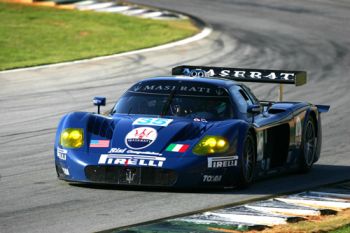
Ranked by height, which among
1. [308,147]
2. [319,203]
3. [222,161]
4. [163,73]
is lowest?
[163,73]

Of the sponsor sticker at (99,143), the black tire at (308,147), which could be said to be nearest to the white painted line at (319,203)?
the sponsor sticker at (99,143)

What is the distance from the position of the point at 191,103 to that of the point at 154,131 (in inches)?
39.5

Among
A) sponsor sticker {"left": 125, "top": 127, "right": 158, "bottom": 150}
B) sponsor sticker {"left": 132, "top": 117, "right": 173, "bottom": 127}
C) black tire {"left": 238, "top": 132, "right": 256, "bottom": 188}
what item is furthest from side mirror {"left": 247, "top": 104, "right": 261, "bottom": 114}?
sponsor sticker {"left": 125, "top": 127, "right": 158, "bottom": 150}

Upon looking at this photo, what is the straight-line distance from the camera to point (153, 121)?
11805mm

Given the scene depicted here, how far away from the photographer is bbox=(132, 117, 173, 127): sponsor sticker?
1172cm

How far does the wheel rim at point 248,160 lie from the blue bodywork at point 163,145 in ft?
0.48

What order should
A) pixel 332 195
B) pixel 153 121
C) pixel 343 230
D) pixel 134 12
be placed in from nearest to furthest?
pixel 343 230 → pixel 332 195 → pixel 153 121 → pixel 134 12

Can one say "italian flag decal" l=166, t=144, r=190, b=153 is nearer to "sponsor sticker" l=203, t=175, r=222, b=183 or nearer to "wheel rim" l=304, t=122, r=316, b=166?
"sponsor sticker" l=203, t=175, r=222, b=183

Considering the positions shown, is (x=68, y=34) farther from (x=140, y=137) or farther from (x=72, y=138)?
(x=140, y=137)

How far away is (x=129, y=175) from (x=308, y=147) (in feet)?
11.4

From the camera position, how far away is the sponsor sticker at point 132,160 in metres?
11.1

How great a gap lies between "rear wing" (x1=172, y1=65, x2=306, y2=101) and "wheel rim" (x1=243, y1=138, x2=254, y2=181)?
2494mm

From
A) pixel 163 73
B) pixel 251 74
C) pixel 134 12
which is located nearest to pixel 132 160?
pixel 251 74

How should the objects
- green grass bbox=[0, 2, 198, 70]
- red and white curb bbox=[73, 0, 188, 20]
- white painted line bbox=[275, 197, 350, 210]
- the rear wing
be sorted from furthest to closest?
1. red and white curb bbox=[73, 0, 188, 20]
2. green grass bbox=[0, 2, 198, 70]
3. the rear wing
4. white painted line bbox=[275, 197, 350, 210]
